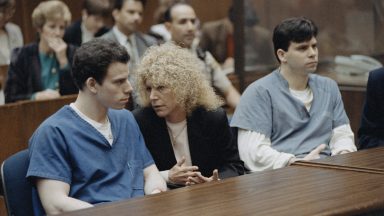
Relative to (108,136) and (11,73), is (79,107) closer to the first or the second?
(108,136)

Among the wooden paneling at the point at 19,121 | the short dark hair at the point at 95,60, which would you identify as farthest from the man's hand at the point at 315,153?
the wooden paneling at the point at 19,121

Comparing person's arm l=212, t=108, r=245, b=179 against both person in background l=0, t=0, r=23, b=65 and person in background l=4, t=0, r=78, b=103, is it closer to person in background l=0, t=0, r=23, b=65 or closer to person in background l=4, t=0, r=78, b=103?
person in background l=4, t=0, r=78, b=103

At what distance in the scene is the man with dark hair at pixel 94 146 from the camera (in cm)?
311

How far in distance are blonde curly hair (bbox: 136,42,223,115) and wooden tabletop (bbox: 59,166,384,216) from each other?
0.64m

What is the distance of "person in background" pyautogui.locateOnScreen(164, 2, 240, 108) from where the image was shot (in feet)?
18.1

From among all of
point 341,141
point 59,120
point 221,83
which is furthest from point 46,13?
point 59,120

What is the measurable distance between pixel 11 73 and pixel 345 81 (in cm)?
230

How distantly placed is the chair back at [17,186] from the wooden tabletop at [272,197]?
1.63 feet

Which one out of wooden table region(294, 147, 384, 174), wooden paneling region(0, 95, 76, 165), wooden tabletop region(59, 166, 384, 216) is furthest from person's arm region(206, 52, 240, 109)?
wooden tabletop region(59, 166, 384, 216)

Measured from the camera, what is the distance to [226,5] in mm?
9297

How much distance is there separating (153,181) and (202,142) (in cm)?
44

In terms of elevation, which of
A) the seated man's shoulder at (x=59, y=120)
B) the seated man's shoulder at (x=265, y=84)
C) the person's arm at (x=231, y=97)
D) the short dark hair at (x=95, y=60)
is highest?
the short dark hair at (x=95, y=60)

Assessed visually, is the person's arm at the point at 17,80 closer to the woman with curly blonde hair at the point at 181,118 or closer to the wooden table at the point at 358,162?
the woman with curly blonde hair at the point at 181,118

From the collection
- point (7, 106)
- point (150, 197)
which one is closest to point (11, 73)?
point (7, 106)
